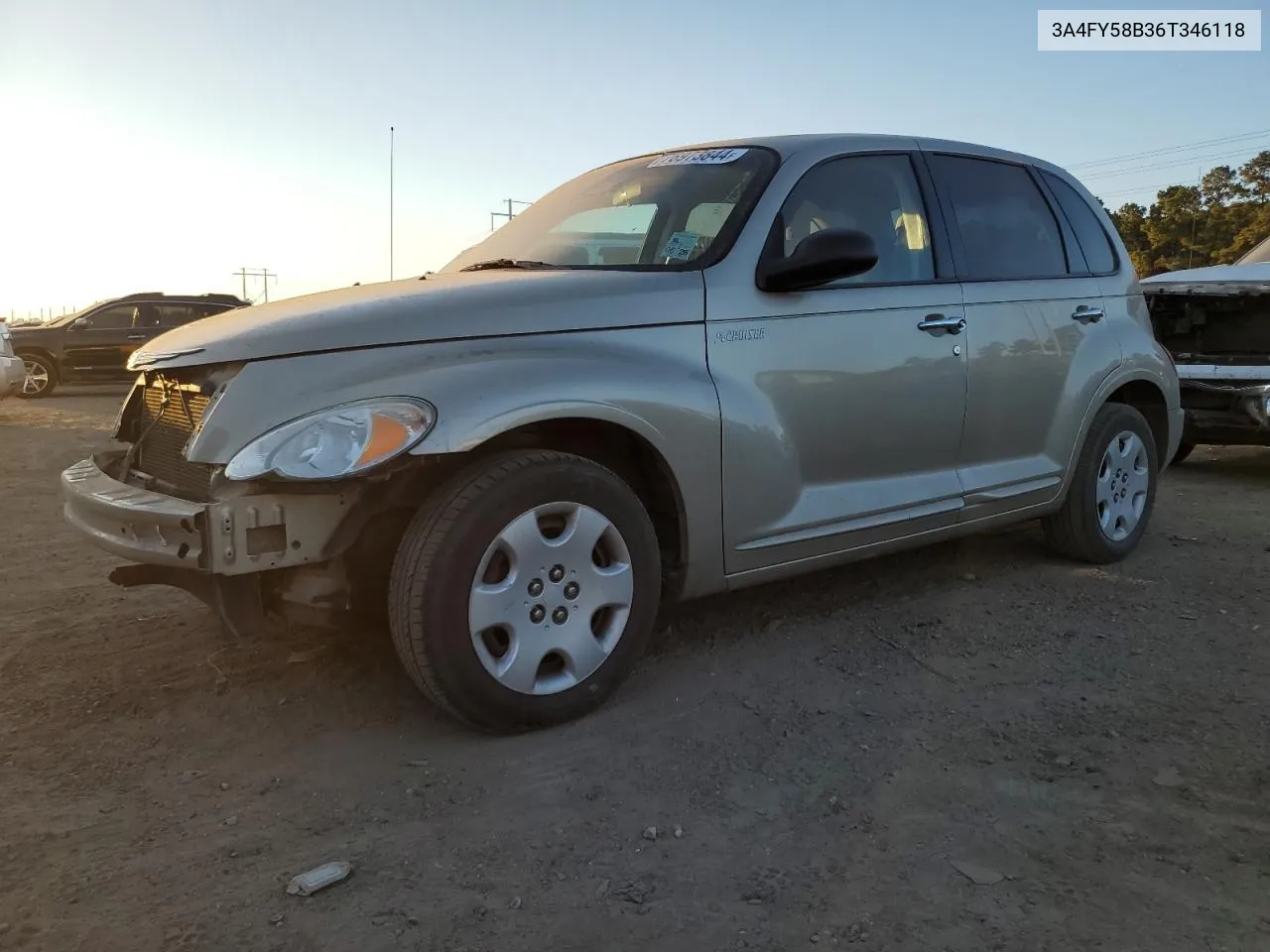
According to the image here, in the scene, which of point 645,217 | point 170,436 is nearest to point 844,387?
point 645,217

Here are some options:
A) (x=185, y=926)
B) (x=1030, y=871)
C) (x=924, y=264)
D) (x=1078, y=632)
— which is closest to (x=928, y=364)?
(x=924, y=264)

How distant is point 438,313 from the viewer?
289 cm

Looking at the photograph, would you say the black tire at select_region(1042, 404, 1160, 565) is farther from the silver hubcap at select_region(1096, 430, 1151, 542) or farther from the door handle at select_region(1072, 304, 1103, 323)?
the door handle at select_region(1072, 304, 1103, 323)

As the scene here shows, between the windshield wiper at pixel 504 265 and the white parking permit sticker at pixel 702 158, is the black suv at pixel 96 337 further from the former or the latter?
the white parking permit sticker at pixel 702 158

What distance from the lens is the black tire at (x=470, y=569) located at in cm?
269

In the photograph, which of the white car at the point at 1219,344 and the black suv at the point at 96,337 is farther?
the black suv at the point at 96,337

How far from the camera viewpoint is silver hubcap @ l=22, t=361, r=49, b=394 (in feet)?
49.5

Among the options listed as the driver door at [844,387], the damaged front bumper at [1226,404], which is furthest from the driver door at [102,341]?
the driver door at [844,387]

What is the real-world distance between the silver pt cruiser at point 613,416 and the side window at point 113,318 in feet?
43.4

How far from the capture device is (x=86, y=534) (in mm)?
3012

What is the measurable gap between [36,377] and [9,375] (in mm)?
5059

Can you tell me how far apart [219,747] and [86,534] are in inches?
29.1

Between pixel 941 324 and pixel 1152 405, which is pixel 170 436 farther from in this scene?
pixel 1152 405

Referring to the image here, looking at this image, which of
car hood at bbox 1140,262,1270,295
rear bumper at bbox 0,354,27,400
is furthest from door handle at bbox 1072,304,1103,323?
rear bumper at bbox 0,354,27,400
